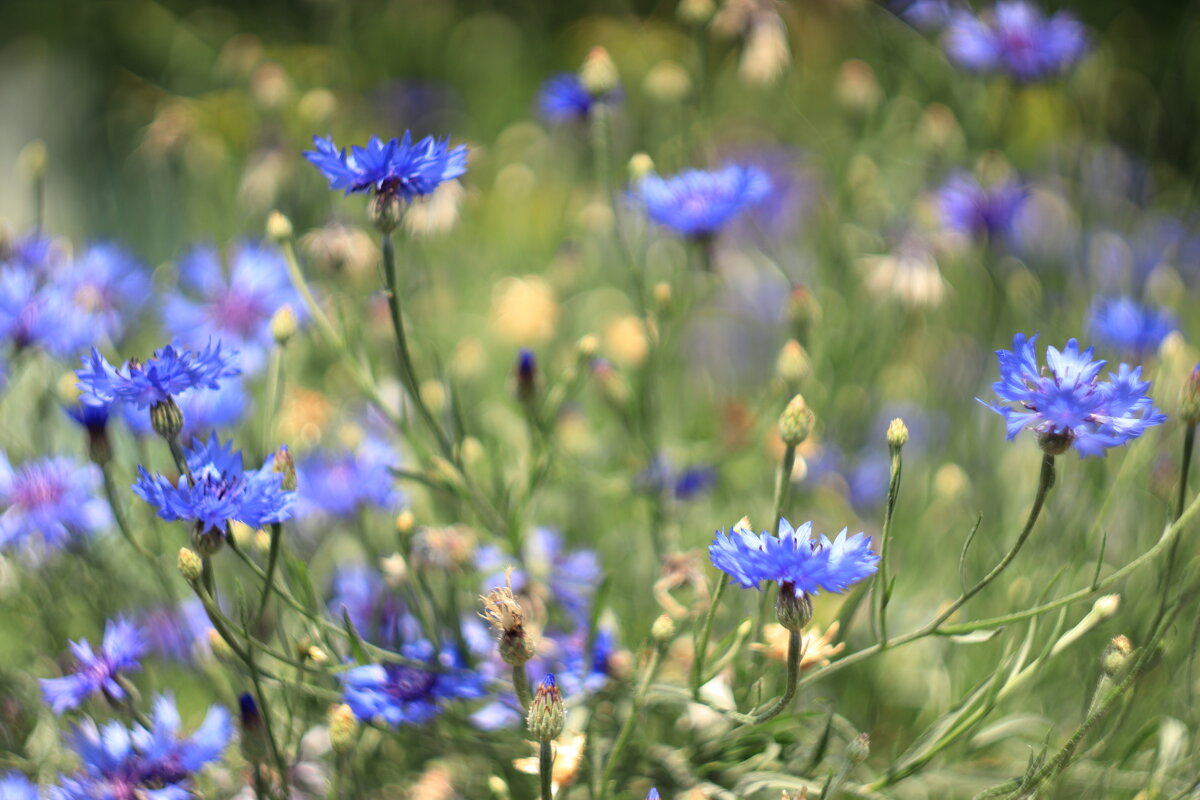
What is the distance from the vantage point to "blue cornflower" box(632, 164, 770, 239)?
1.10 metres

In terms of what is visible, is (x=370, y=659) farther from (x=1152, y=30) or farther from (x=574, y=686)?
(x=1152, y=30)

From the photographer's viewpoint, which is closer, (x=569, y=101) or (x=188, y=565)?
(x=188, y=565)

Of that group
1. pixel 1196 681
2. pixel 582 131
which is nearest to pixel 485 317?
pixel 582 131

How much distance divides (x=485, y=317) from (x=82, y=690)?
48.2 inches

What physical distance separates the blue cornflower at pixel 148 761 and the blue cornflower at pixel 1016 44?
1116mm

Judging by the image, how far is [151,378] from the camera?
2.67 feet

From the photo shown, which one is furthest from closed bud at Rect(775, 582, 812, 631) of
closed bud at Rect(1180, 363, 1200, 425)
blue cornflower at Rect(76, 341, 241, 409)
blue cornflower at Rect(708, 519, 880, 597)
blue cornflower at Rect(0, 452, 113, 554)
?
blue cornflower at Rect(0, 452, 113, 554)

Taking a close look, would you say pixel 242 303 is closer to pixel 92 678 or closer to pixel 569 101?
pixel 569 101

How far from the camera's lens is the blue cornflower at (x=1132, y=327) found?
119 centimetres

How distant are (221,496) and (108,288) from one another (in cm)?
70

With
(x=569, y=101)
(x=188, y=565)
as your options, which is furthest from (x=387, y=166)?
(x=569, y=101)

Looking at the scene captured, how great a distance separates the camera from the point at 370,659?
91 cm

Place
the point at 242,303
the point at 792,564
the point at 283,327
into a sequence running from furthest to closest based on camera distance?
the point at 242,303 → the point at 283,327 → the point at 792,564

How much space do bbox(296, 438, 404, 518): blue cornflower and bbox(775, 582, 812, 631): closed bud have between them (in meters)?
0.47
